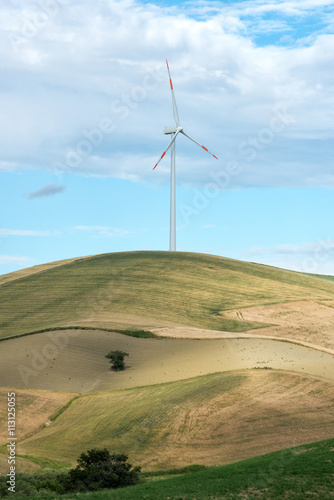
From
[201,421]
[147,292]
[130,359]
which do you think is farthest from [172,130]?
[201,421]

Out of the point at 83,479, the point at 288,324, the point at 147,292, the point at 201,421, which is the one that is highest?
the point at 147,292

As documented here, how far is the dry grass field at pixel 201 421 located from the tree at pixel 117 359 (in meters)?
9.95

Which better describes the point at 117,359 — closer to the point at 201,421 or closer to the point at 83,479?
the point at 201,421

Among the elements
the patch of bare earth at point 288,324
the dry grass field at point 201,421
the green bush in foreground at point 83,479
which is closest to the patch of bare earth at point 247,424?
the dry grass field at point 201,421

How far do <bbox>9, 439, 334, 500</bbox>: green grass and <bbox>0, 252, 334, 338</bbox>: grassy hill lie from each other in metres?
43.3

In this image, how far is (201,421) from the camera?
4025 cm

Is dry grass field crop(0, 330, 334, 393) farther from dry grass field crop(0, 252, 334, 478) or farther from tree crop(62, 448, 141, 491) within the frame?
tree crop(62, 448, 141, 491)

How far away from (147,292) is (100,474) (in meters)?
60.0

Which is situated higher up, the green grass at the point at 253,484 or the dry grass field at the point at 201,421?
the dry grass field at the point at 201,421

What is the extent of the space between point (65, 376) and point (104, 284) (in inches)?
1555

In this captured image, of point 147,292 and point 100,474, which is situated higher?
point 147,292

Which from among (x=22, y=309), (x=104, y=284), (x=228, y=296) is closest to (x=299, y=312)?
(x=228, y=296)

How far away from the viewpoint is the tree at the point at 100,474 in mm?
29578

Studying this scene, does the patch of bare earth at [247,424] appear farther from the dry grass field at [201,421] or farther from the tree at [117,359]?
the tree at [117,359]
